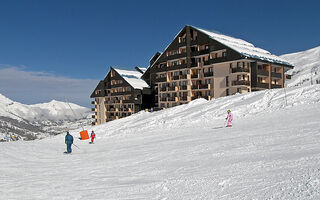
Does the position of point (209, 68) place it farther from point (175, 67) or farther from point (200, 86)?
point (175, 67)

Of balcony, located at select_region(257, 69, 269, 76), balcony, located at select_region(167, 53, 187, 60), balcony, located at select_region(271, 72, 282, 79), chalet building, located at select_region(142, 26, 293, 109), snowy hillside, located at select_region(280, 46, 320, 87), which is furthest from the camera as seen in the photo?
snowy hillside, located at select_region(280, 46, 320, 87)

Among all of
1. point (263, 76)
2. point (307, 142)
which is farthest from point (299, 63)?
point (307, 142)

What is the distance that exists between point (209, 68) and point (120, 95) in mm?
27910

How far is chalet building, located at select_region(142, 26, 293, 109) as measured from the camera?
43406mm

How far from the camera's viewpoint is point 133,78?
227 ft

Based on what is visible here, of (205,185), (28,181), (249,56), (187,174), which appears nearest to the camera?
(205,185)

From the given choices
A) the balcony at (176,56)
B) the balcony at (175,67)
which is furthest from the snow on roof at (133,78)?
the balcony at (176,56)

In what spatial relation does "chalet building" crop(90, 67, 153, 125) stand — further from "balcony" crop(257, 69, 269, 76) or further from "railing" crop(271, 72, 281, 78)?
"railing" crop(271, 72, 281, 78)

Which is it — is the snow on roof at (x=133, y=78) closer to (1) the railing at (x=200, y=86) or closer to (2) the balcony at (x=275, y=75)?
(1) the railing at (x=200, y=86)

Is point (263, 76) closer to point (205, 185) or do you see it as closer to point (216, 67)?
point (216, 67)

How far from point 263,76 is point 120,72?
37.9 m

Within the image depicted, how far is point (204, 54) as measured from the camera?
48.8 meters

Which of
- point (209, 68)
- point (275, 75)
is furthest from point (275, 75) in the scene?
point (209, 68)

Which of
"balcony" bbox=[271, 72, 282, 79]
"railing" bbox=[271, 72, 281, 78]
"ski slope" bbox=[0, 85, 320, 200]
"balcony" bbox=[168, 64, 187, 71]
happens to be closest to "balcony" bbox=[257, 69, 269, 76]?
"balcony" bbox=[271, 72, 282, 79]
